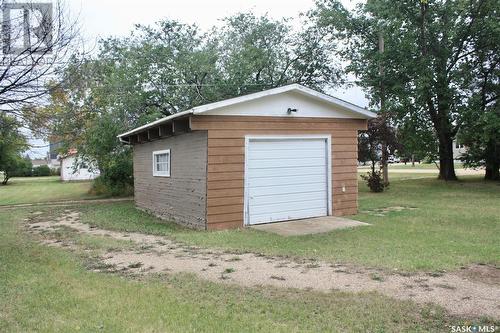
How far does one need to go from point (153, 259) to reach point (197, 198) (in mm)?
3200

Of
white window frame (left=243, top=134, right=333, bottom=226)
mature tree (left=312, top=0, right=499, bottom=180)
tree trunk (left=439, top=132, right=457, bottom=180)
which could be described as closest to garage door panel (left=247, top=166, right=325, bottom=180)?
white window frame (left=243, top=134, right=333, bottom=226)

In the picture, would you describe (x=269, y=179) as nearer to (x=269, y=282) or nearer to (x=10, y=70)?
(x=269, y=282)

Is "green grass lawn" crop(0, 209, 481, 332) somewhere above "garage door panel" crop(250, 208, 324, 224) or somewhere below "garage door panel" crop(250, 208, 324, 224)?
below

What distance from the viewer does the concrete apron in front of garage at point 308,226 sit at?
877cm

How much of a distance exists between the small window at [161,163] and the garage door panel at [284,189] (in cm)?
286

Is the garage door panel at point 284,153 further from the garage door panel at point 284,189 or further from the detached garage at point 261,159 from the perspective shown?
the garage door panel at point 284,189

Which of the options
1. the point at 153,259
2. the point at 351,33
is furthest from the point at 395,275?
the point at 351,33

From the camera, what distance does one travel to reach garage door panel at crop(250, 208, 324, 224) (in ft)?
32.2

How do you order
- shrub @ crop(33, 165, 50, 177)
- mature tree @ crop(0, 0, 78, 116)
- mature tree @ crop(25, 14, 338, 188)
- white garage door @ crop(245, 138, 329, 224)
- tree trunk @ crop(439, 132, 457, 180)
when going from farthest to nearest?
shrub @ crop(33, 165, 50, 177), tree trunk @ crop(439, 132, 457, 180), mature tree @ crop(25, 14, 338, 188), white garage door @ crop(245, 138, 329, 224), mature tree @ crop(0, 0, 78, 116)

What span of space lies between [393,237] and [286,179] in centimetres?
311

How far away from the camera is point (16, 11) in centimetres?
645

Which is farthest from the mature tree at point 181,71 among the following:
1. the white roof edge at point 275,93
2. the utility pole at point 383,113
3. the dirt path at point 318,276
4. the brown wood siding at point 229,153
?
the dirt path at point 318,276

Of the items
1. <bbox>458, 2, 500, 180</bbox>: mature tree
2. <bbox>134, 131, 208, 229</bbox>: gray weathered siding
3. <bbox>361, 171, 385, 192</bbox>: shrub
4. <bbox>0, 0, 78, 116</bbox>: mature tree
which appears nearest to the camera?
<bbox>0, 0, 78, 116</bbox>: mature tree

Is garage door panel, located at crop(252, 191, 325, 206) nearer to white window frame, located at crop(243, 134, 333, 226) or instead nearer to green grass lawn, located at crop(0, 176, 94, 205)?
white window frame, located at crop(243, 134, 333, 226)
